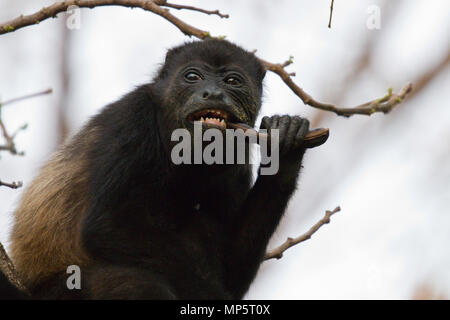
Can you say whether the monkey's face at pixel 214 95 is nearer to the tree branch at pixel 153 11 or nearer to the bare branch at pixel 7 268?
the tree branch at pixel 153 11

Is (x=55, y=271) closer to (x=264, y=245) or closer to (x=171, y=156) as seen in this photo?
(x=171, y=156)

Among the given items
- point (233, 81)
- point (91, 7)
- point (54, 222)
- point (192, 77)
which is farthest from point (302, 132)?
point (54, 222)

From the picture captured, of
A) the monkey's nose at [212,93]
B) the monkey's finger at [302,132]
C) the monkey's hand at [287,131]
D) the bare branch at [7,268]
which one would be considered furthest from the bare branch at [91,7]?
the bare branch at [7,268]

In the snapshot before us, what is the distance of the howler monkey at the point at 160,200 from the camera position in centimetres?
506

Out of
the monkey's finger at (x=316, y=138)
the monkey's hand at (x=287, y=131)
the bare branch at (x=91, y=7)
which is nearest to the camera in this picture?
the bare branch at (x=91, y=7)

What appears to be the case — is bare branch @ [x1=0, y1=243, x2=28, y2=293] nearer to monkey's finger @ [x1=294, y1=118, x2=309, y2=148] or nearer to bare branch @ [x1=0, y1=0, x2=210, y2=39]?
bare branch @ [x1=0, y1=0, x2=210, y2=39]

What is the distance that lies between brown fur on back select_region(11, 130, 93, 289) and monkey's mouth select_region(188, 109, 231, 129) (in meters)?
0.99

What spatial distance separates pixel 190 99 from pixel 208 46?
2.52 feet

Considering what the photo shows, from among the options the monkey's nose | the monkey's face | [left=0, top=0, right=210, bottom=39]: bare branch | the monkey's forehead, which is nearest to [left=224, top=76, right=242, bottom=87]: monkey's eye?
the monkey's face

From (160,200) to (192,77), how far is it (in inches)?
46.2

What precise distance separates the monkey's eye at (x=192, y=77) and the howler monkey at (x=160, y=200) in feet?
0.04

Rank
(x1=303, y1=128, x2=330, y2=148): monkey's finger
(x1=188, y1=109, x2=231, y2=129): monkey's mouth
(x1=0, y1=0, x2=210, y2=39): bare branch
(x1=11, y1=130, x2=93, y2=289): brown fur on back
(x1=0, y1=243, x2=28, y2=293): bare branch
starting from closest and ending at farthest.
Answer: (x1=0, y1=243, x2=28, y2=293): bare branch
(x1=0, y1=0, x2=210, y2=39): bare branch
(x1=303, y1=128, x2=330, y2=148): monkey's finger
(x1=188, y1=109, x2=231, y2=129): monkey's mouth
(x1=11, y1=130, x2=93, y2=289): brown fur on back

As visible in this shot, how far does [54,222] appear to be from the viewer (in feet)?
18.7

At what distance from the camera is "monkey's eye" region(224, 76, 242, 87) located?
5926 millimetres
